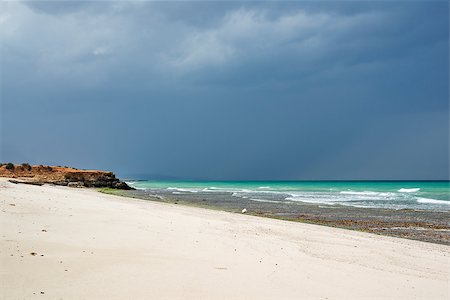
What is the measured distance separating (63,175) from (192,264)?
5300cm

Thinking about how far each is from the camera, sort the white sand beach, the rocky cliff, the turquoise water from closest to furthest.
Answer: the white sand beach, the turquoise water, the rocky cliff

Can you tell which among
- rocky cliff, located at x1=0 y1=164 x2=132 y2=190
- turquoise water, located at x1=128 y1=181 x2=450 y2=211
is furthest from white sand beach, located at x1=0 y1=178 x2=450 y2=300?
rocky cliff, located at x1=0 y1=164 x2=132 y2=190

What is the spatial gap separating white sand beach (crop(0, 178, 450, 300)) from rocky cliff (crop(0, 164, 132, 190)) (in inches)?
1634

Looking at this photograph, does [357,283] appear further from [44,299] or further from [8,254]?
[8,254]

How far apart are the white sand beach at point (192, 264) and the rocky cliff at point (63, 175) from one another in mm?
41495

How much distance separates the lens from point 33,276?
6.34 m

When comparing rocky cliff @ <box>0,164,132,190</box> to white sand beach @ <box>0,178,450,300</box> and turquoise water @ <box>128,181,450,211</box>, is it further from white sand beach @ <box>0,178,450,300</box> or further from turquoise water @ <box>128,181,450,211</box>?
white sand beach @ <box>0,178,450,300</box>

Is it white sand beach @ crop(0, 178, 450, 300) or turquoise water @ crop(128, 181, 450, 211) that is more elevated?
white sand beach @ crop(0, 178, 450, 300)

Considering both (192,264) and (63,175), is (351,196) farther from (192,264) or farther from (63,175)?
(192,264)

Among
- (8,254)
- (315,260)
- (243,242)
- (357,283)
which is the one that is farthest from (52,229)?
(357,283)

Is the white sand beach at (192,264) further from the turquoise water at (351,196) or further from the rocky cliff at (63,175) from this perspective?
the rocky cliff at (63,175)

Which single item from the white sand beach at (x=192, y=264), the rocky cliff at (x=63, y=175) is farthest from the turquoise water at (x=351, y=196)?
the white sand beach at (x=192, y=264)

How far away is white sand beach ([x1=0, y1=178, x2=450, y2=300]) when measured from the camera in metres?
6.30

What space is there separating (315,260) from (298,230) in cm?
670
